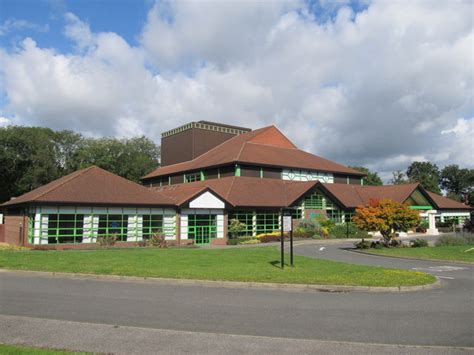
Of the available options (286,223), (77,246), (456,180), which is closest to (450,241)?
(286,223)

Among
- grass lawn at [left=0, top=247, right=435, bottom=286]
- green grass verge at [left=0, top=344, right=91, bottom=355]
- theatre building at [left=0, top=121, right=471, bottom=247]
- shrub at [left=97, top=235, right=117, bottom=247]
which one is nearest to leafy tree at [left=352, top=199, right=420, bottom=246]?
grass lawn at [left=0, top=247, right=435, bottom=286]

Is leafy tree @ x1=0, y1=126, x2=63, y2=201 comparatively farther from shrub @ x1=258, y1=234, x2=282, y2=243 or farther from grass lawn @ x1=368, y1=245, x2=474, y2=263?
grass lawn @ x1=368, y1=245, x2=474, y2=263

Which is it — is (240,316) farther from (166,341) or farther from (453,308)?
(453,308)

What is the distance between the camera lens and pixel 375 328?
26.0 feet

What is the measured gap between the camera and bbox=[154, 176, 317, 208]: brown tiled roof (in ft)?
127

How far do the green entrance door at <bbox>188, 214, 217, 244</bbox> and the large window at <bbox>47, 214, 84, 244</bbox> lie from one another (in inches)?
347

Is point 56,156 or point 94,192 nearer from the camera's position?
point 94,192

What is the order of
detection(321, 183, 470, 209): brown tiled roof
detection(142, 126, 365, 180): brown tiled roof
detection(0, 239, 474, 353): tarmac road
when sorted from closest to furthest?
detection(0, 239, 474, 353): tarmac road
detection(142, 126, 365, 180): brown tiled roof
detection(321, 183, 470, 209): brown tiled roof

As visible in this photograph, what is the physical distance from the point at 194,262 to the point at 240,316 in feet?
31.5

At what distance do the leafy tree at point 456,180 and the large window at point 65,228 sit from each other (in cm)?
10034

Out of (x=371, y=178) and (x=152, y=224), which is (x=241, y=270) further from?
(x=371, y=178)

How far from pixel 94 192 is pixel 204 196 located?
8710 millimetres

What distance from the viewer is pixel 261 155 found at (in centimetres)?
4912

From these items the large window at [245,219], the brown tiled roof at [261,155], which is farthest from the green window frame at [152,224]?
the brown tiled roof at [261,155]
